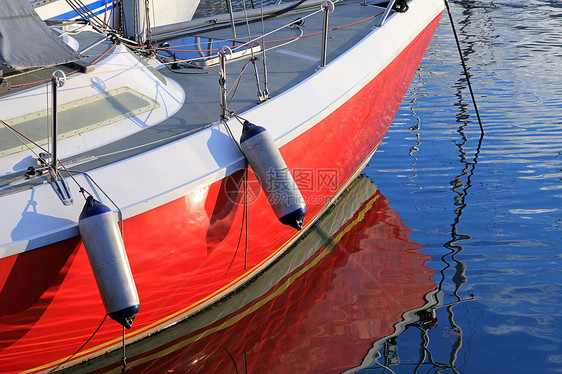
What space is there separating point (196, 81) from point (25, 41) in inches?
59.1

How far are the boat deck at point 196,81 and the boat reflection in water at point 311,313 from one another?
123 centimetres

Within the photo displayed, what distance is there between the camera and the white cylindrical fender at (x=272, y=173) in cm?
353

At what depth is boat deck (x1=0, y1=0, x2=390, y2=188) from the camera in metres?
3.46

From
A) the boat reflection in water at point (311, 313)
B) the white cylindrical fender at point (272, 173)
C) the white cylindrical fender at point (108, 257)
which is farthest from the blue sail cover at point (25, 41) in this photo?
the boat reflection in water at point (311, 313)

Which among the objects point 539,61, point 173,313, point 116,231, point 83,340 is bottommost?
point 539,61

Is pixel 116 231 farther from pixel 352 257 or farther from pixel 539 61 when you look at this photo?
pixel 539 61

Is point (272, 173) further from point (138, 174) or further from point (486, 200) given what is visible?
point (486, 200)

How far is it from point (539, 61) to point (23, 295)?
354 inches

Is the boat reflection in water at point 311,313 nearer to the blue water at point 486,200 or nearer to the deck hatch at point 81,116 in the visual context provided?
the blue water at point 486,200

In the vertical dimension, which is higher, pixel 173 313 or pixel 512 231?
pixel 173 313

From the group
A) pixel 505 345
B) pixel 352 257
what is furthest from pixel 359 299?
pixel 505 345

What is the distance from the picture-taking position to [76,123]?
3576 millimetres

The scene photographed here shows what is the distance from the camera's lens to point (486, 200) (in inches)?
224

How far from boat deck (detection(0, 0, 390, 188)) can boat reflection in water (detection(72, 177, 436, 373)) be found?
123 cm
